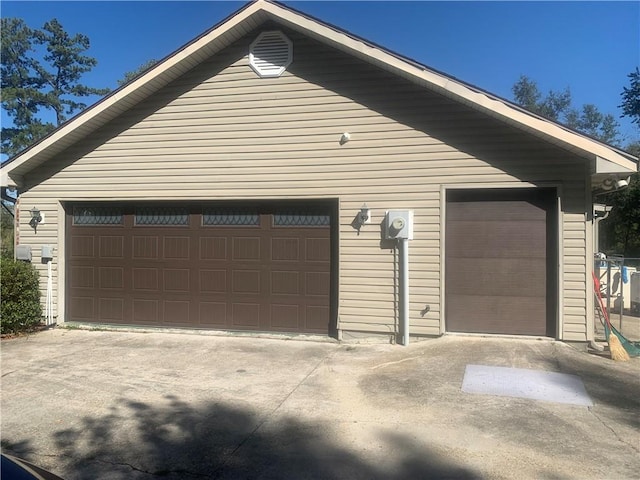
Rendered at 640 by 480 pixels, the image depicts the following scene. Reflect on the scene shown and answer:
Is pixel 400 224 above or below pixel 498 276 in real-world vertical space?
above

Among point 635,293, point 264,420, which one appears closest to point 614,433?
point 264,420

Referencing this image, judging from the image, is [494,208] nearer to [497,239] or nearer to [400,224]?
[497,239]

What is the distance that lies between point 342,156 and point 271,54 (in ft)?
7.05

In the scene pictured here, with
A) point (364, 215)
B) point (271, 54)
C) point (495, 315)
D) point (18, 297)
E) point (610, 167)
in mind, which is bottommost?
point (495, 315)

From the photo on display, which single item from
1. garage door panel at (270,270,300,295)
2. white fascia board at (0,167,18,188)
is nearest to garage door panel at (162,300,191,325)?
garage door panel at (270,270,300,295)

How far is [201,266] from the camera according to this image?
869cm

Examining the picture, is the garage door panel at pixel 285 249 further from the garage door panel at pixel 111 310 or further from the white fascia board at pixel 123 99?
the white fascia board at pixel 123 99

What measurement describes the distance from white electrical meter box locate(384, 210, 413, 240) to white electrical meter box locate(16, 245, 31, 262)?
668 centimetres

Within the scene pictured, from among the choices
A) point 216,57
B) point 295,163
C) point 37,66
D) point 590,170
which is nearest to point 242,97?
point 216,57

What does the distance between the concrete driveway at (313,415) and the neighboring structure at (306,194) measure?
943 millimetres

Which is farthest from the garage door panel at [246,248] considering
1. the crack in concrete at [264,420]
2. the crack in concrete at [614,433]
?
the crack in concrete at [614,433]

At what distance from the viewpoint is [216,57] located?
8.46 m

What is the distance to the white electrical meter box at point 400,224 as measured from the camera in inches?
290

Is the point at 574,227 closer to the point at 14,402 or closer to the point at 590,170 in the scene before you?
the point at 590,170
